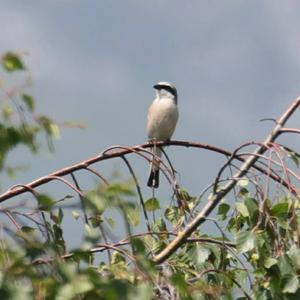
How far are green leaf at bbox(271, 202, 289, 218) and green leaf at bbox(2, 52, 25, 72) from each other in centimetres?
164

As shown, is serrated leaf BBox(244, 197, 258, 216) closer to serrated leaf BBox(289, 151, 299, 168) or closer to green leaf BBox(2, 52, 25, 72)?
serrated leaf BBox(289, 151, 299, 168)

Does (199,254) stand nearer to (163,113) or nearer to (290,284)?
(290,284)

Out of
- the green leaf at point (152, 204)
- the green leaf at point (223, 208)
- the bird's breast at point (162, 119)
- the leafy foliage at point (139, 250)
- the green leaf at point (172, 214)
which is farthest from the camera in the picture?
the bird's breast at point (162, 119)

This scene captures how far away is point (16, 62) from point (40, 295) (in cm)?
45

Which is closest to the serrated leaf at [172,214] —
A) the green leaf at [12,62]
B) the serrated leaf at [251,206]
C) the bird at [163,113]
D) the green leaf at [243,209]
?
the green leaf at [243,209]

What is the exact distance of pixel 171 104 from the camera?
29.8ft

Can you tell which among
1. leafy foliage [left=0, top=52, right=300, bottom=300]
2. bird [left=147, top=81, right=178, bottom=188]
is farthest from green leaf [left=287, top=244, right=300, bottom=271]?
bird [left=147, top=81, right=178, bottom=188]

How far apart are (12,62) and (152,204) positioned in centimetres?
228

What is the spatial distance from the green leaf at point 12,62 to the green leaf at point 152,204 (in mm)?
2258

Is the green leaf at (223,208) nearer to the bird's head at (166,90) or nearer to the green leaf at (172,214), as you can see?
the green leaf at (172,214)

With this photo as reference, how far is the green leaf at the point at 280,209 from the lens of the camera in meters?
3.24

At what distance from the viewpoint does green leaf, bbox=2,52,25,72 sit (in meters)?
1.79

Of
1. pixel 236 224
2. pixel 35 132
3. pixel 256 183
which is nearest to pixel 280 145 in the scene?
pixel 256 183

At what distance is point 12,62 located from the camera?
1.79 meters
